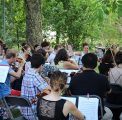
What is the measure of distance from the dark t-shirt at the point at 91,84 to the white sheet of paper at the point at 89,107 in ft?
1.82

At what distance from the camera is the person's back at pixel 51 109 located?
513cm

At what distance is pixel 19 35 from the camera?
98.7 ft

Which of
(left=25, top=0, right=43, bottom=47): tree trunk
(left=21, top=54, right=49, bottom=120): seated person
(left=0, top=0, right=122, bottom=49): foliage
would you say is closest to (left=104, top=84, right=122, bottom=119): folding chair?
(left=21, top=54, right=49, bottom=120): seated person

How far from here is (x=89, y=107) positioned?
568 centimetres

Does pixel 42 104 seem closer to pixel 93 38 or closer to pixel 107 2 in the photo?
pixel 107 2

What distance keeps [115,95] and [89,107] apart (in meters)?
1.95

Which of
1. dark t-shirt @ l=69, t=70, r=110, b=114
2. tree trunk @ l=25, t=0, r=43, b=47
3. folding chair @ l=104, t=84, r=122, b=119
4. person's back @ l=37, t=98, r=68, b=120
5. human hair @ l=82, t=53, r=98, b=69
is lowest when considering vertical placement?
folding chair @ l=104, t=84, r=122, b=119

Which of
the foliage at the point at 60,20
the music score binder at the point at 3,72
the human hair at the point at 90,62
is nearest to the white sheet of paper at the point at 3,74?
the music score binder at the point at 3,72

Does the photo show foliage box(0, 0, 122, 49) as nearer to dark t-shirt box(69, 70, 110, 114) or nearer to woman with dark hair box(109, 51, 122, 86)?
woman with dark hair box(109, 51, 122, 86)

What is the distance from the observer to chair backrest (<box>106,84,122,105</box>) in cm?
742

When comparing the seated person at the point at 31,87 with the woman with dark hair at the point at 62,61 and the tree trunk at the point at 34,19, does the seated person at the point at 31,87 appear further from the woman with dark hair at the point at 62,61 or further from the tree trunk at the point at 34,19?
the tree trunk at the point at 34,19

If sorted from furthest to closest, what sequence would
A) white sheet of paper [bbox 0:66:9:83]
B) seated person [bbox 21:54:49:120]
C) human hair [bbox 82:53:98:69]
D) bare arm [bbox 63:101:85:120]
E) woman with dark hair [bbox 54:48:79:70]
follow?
woman with dark hair [bbox 54:48:79:70], white sheet of paper [bbox 0:66:9:83], seated person [bbox 21:54:49:120], human hair [bbox 82:53:98:69], bare arm [bbox 63:101:85:120]

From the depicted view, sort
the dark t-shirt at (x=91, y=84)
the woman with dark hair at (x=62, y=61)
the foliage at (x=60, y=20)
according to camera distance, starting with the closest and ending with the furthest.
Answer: the dark t-shirt at (x=91, y=84)
the woman with dark hair at (x=62, y=61)
the foliage at (x=60, y=20)

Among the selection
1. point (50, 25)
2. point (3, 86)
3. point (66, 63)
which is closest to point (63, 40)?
point (50, 25)
